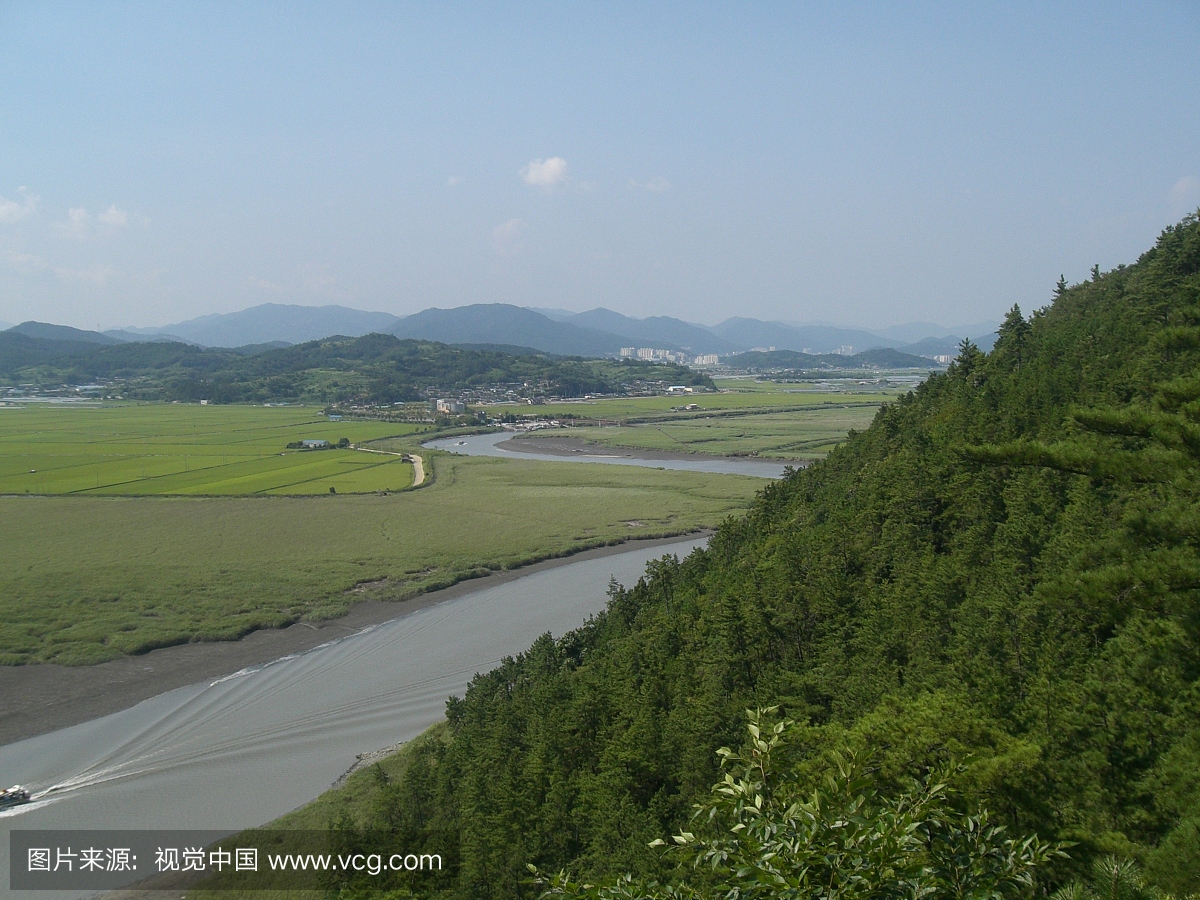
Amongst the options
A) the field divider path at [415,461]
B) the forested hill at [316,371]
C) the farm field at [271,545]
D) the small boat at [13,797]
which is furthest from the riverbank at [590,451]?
the small boat at [13,797]

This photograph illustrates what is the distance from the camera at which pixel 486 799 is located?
43.1 ft

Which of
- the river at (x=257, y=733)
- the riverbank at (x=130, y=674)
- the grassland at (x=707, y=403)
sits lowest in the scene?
the river at (x=257, y=733)

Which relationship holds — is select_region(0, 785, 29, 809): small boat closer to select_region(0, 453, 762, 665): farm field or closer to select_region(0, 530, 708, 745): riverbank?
select_region(0, 530, 708, 745): riverbank

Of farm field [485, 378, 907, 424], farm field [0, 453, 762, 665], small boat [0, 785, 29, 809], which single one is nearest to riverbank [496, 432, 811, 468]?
farm field [0, 453, 762, 665]

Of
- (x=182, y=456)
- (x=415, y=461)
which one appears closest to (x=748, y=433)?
(x=415, y=461)

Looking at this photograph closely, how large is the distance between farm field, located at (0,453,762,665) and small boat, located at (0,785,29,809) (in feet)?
23.5

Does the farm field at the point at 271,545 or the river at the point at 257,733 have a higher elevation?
the farm field at the point at 271,545

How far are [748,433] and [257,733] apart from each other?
64.4 meters

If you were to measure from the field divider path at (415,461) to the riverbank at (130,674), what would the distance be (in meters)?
26.0

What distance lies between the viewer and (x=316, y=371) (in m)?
145

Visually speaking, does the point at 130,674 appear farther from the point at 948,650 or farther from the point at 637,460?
the point at 637,460

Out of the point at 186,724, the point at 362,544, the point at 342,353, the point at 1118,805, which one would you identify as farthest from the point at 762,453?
the point at 342,353

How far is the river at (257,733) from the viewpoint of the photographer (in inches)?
645

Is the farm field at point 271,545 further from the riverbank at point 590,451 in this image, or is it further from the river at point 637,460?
the riverbank at point 590,451
